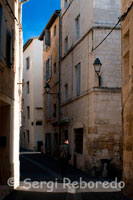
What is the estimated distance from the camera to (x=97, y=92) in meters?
16.1

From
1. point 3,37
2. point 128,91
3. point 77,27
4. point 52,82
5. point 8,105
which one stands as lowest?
point 8,105

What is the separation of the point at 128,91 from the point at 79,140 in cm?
901

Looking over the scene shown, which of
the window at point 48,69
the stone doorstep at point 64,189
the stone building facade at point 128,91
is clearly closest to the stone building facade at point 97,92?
the stone doorstep at point 64,189

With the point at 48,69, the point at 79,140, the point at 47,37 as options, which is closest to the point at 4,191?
the point at 79,140

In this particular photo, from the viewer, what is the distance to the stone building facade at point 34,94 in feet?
117

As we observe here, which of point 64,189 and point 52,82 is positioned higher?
point 52,82

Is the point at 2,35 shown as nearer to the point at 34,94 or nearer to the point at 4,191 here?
the point at 4,191

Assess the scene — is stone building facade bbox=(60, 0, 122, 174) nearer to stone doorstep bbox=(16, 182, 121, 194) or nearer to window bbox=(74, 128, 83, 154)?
window bbox=(74, 128, 83, 154)

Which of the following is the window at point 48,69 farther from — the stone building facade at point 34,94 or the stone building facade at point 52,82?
the stone building facade at point 34,94

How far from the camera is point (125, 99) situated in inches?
413

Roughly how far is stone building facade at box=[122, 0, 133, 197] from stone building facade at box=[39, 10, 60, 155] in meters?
12.8

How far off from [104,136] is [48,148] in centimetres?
1143

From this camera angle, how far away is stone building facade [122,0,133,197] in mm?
9672

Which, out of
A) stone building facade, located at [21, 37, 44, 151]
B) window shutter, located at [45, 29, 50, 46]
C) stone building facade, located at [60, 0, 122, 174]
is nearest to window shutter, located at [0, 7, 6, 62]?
stone building facade, located at [60, 0, 122, 174]
